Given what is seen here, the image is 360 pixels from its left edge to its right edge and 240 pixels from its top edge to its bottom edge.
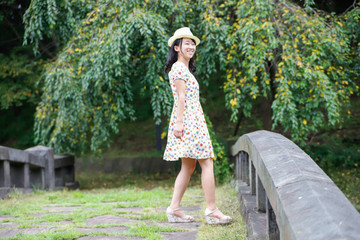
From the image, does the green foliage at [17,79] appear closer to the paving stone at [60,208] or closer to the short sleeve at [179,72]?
the paving stone at [60,208]

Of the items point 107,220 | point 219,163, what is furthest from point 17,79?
point 107,220

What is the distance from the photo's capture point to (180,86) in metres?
3.67

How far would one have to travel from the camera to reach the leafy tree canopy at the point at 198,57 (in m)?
6.62

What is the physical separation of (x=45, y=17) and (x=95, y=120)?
200 cm

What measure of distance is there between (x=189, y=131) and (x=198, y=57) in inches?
162

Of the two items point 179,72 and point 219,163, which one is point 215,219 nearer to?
point 179,72

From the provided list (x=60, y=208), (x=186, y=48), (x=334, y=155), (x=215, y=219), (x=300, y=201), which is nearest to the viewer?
(x=300, y=201)

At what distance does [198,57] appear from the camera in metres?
7.62

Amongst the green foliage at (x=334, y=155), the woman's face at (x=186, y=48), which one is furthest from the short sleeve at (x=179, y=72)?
the green foliage at (x=334, y=155)

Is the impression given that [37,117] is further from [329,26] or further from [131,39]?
[329,26]

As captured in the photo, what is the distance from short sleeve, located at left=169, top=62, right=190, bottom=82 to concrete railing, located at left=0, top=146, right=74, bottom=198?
3.30 meters

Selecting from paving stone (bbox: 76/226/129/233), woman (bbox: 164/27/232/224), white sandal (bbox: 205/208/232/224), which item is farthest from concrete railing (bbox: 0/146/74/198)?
white sandal (bbox: 205/208/232/224)

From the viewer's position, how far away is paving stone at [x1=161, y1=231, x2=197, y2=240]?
3240 millimetres

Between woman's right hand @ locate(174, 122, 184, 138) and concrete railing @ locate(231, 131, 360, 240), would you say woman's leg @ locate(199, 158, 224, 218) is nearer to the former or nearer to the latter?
woman's right hand @ locate(174, 122, 184, 138)
